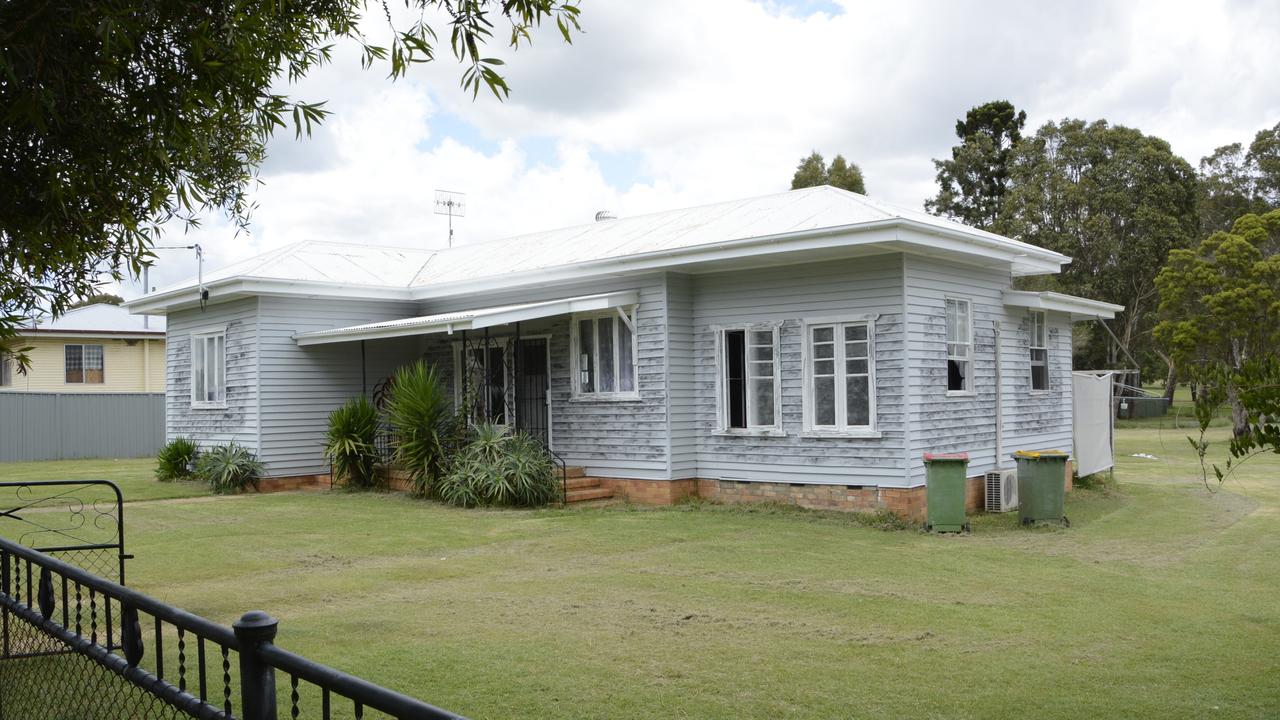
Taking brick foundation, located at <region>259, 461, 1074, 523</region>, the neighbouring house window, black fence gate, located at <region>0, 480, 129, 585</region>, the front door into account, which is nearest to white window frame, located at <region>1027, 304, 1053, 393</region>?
the neighbouring house window

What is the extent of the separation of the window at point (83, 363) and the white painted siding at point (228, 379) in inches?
508

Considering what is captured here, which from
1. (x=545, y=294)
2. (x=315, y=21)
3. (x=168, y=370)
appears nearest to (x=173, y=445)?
(x=168, y=370)

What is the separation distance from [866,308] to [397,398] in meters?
7.35

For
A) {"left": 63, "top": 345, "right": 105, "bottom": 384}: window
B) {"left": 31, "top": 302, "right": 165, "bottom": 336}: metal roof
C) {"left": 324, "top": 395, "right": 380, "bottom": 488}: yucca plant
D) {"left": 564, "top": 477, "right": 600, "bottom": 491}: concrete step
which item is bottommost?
{"left": 564, "top": 477, "right": 600, "bottom": 491}: concrete step

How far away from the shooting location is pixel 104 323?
34250mm

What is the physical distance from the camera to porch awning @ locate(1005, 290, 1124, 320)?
16391 millimetres

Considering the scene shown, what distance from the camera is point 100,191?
220 inches

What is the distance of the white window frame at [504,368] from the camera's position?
17922mm

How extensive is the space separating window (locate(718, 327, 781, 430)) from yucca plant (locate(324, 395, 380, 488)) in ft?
21.2

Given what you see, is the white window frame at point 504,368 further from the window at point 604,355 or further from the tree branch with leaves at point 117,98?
the tree branch with leaves at point 117,98

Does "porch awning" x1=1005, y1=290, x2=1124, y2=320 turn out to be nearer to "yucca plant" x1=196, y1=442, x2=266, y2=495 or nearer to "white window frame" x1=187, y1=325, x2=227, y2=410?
"yucca plant" x1=196, y1=442, x2=266, y2=495

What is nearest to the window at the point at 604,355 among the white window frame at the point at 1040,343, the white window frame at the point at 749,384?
the white window frame at the point at 749,384

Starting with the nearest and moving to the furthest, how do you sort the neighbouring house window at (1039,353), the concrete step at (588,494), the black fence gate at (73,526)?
the black fence gate at (73,526) < the concrete step at (588,494) < the neighbouring house window at (1039,353)

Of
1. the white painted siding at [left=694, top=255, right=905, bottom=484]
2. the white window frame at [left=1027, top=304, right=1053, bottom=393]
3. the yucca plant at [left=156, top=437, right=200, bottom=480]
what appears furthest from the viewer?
the yucca plant at [left=156, top=437, right=200, bottom=480]
